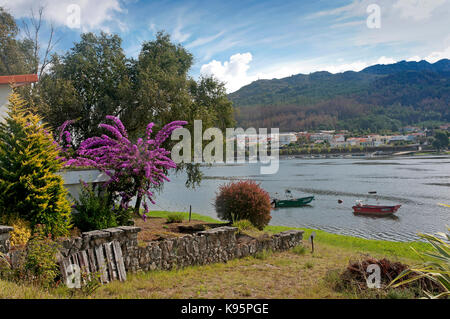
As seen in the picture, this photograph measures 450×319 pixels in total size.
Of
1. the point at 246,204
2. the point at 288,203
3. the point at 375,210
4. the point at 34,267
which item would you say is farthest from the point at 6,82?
the point at 375,210

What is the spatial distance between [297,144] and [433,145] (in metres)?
37.8

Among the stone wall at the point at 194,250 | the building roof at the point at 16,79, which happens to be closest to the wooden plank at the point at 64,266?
the stone wall at the point at 194,250

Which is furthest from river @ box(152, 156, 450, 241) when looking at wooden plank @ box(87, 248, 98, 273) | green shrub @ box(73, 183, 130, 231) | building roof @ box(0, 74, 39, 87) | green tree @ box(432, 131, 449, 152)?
green tree @ box(432, 131, 449, 152)

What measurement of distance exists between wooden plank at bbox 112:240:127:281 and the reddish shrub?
7804 millimetres

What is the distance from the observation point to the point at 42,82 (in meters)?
19.5

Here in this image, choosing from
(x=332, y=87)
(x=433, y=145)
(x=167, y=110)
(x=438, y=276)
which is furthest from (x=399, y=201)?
(x=332, y=87)

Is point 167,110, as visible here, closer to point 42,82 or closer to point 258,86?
point 42,82

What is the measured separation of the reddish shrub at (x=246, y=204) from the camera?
48.4ft

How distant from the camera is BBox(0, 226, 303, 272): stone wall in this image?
7.05m

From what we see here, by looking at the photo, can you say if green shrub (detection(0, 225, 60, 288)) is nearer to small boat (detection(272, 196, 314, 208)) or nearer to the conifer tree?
the conifer tree

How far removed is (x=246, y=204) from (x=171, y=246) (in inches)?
265

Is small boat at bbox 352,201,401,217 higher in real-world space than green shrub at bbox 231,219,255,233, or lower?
lower

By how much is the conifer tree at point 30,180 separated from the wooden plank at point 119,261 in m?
1.79

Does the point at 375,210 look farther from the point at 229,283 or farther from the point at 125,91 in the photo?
the point at 229,283
